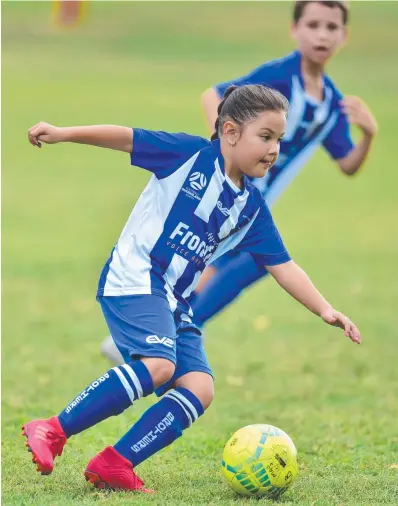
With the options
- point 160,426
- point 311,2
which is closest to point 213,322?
point 311,2

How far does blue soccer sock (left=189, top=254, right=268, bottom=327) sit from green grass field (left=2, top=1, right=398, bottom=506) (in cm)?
59

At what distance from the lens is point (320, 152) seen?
24.0 m

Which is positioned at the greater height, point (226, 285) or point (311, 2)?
point (311, 2)

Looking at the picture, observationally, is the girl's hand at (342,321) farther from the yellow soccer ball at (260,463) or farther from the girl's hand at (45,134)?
the girl's hand at (45,134)

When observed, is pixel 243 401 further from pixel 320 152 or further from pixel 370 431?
pixel 320 152

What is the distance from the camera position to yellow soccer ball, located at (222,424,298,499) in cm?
443

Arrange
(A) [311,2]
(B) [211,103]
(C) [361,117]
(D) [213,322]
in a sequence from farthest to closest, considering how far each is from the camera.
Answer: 1. (D) [213,322]
2. (A) [311,2]
3. (C) [361,117]
4. (B) [211,103]

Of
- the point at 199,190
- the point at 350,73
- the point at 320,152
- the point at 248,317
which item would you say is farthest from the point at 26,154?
the point at 199,190

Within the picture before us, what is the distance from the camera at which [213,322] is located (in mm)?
9461

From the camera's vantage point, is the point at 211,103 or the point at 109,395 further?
the point at 211,103

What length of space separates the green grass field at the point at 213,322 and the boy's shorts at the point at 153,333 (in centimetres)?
52

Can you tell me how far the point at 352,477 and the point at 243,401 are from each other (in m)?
1.95

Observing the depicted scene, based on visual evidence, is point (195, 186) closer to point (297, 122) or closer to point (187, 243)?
point (187, 243)

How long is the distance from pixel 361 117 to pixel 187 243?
2.32 metres
